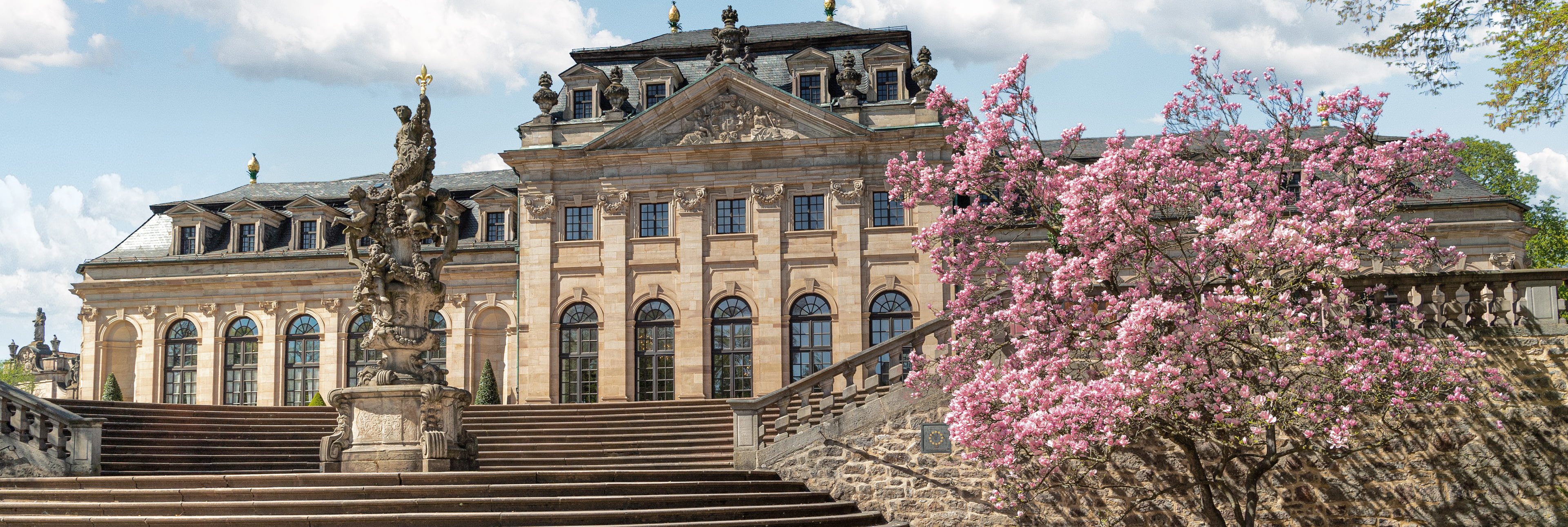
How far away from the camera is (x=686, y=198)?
31.6 m

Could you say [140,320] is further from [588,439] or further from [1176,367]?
[1176,367]

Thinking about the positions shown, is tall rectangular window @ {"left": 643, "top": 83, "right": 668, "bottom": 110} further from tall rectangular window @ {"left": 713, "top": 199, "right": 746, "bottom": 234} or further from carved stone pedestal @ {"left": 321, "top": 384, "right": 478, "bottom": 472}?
carved stone pedestal @ {"left": 321, "top": 384, "right": 478, "bottom": 472}

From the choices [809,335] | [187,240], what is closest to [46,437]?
[809,335]

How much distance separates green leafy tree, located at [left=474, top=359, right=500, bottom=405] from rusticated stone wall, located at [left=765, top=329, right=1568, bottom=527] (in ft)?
49.2

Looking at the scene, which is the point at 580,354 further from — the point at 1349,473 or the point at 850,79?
the point at 1349,473

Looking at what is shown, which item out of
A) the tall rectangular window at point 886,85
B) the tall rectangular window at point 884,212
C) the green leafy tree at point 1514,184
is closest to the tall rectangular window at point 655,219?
the tall rectangular window at point 884,212

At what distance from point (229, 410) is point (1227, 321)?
1906 centimetres

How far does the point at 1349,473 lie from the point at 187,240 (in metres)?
35.1

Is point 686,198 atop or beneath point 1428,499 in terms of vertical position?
atop

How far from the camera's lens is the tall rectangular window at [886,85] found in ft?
106

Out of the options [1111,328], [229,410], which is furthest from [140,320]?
[1111,328]

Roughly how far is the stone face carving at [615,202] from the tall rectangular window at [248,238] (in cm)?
1428

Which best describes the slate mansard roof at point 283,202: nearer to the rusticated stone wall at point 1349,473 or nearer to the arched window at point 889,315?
the arched window at point 889,315

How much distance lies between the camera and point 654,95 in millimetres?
33188
